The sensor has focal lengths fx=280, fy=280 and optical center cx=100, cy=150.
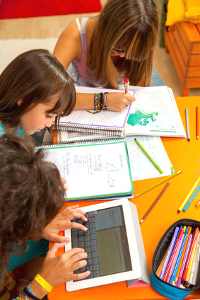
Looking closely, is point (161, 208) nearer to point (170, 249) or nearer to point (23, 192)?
point (170, 249)

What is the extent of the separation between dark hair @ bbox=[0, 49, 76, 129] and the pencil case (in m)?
0.53

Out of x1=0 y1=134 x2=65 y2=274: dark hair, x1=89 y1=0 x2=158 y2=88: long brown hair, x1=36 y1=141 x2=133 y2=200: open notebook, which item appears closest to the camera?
x1=0 y1=134 x2=65 y2=274: dark hair

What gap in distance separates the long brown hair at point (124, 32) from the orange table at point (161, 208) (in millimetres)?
307

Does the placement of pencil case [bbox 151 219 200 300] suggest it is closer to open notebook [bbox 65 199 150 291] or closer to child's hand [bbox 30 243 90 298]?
open notebook [bbox 65 199 150 291]

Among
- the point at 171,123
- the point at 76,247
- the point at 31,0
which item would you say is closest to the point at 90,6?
the point at 31,0

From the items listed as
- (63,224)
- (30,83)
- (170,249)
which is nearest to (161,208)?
(170,249)

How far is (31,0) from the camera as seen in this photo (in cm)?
309

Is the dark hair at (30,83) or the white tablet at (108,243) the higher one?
the dark hair at (30,83)

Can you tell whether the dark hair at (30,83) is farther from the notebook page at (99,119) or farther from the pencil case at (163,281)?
the pencil case at (163,281)

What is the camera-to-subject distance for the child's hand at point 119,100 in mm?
1056

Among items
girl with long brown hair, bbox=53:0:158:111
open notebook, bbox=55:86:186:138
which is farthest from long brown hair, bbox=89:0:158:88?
open notebook, bbox=55:86:186:138

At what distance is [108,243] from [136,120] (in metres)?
0.49

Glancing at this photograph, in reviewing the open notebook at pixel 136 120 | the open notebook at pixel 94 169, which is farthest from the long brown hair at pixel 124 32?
the open notebook at pixel 94 169

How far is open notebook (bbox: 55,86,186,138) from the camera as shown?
3.31ft
